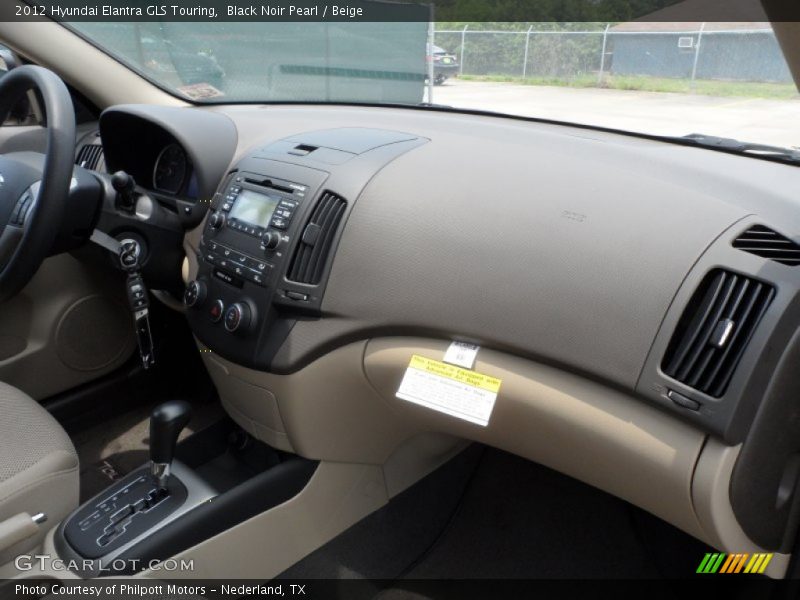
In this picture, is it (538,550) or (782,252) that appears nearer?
(782,252)

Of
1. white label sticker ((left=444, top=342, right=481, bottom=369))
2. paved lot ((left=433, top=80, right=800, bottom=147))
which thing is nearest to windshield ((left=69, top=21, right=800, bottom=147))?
paved lot ((left=433, top=80, right=800, bottom=147))

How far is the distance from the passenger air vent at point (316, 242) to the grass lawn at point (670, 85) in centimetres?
67

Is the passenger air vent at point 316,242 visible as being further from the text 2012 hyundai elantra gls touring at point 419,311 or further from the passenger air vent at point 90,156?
the passenger air vent at point 90,156

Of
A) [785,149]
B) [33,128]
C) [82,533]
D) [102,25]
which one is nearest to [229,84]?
[102,25]

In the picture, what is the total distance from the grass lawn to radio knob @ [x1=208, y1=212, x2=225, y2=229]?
81 cm

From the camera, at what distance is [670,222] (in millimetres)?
1192

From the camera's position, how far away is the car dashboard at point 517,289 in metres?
1.10

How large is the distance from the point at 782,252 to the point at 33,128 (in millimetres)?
2145

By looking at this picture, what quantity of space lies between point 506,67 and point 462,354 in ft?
2.99

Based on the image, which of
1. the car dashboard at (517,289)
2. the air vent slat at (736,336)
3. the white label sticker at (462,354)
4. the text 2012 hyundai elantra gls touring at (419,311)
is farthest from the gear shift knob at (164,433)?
the air vent slat at (736,336)

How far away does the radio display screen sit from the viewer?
5.24 feet

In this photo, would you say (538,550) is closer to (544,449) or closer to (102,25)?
(544,449)

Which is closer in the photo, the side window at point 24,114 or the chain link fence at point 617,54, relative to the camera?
the chain link fence at point 617,54

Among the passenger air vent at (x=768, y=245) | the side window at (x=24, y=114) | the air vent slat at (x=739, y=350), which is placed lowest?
the air vent slat at (x=739, y=350)
